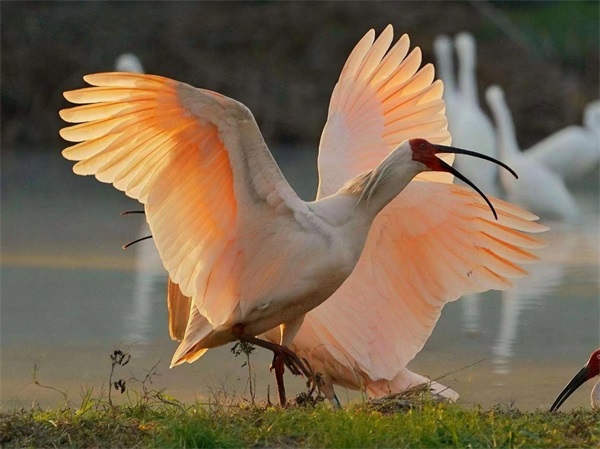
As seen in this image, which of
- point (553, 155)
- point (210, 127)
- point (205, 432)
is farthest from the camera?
point (553, 155)

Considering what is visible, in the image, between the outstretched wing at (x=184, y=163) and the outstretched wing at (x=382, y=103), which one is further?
the outstretched wing at (x=382, y=103)

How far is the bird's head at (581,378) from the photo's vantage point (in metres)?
6.22

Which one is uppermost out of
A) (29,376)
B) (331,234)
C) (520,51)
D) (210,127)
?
(520,51)

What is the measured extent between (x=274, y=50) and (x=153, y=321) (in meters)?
14.8

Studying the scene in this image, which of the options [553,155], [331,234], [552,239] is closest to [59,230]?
[552,239]

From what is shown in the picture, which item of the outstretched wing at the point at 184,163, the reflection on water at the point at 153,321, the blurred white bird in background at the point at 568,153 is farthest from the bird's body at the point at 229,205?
the blurred white bird in background at the point at 568,153

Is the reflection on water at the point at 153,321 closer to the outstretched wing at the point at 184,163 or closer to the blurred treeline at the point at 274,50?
the outstretched wing at the point at 184,163

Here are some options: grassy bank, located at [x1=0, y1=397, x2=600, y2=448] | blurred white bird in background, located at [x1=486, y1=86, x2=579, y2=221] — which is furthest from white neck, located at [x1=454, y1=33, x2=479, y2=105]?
grassy bank, located at [x1=0, y1=397, x2=600, y2=448]

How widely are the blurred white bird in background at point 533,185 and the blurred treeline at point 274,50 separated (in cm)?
645

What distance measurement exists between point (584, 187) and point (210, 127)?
13.2 metres

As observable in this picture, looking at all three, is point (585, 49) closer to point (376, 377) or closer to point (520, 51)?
point (520, 51)

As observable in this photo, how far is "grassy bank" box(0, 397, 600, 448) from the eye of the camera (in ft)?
15.2

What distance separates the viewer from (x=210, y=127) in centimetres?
545

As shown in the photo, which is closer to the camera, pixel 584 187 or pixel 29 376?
pixel 29 376
